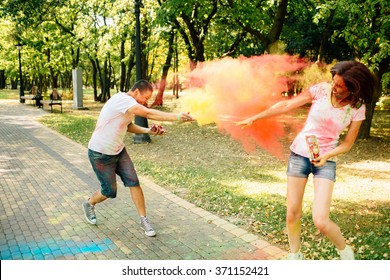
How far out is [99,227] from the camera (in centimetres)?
497

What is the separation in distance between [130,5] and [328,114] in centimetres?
1408

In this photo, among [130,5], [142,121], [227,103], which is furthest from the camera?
[130,5]

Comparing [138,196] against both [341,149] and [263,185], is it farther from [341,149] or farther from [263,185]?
[263,185]

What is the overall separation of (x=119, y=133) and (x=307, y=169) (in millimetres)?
2326

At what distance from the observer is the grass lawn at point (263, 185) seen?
15.6 feet

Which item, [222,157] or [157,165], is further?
[222,157]

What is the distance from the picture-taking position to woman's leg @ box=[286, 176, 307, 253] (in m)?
3.58

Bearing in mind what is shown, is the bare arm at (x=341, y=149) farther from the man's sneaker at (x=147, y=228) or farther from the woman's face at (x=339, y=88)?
the man's sneaker at (x=147, y=228)

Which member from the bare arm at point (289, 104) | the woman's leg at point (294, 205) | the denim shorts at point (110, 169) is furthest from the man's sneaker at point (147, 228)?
the bare arm at point (289, 104)

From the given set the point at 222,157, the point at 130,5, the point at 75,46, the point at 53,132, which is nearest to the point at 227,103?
the point at 222,157

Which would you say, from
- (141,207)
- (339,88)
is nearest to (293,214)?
(339,88)

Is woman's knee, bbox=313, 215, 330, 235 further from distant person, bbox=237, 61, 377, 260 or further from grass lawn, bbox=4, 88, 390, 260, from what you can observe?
grass lawn, bbox=4, 88, 390, 260

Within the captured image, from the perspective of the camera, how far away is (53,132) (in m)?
13.5

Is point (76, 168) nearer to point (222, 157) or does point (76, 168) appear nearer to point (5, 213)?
point (5, 213)
